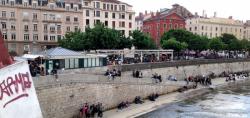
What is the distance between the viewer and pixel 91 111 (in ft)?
124

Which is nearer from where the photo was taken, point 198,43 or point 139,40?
point 139,40

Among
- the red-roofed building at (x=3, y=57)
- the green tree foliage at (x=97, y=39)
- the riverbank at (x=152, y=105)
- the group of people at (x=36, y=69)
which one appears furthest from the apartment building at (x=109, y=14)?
the red-roofed building at (x=3, y=57)

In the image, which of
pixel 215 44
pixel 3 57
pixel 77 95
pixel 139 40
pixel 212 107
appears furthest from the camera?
pixel 215 44

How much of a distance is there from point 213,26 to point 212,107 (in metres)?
104

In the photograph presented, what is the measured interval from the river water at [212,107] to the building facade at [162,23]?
66964 millimetres

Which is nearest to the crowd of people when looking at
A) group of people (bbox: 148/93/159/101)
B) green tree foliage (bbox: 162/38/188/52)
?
group of people (bbox: 148/93/159/101)

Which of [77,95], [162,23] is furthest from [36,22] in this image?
[77,95]

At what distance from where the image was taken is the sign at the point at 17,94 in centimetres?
941

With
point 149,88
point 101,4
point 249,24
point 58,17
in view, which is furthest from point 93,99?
point 249,24

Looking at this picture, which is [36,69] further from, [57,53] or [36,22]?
[36,22]

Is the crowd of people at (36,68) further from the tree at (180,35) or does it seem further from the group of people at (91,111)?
the tree at (180,35)

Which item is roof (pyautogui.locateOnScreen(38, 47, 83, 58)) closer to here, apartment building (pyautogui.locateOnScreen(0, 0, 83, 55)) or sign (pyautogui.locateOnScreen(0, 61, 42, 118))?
sign (pyautogui.locateOnScreen(0, 61, 42, 118))

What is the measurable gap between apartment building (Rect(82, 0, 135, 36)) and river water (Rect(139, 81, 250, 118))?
45.4 meters

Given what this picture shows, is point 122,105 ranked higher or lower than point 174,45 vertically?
lower
